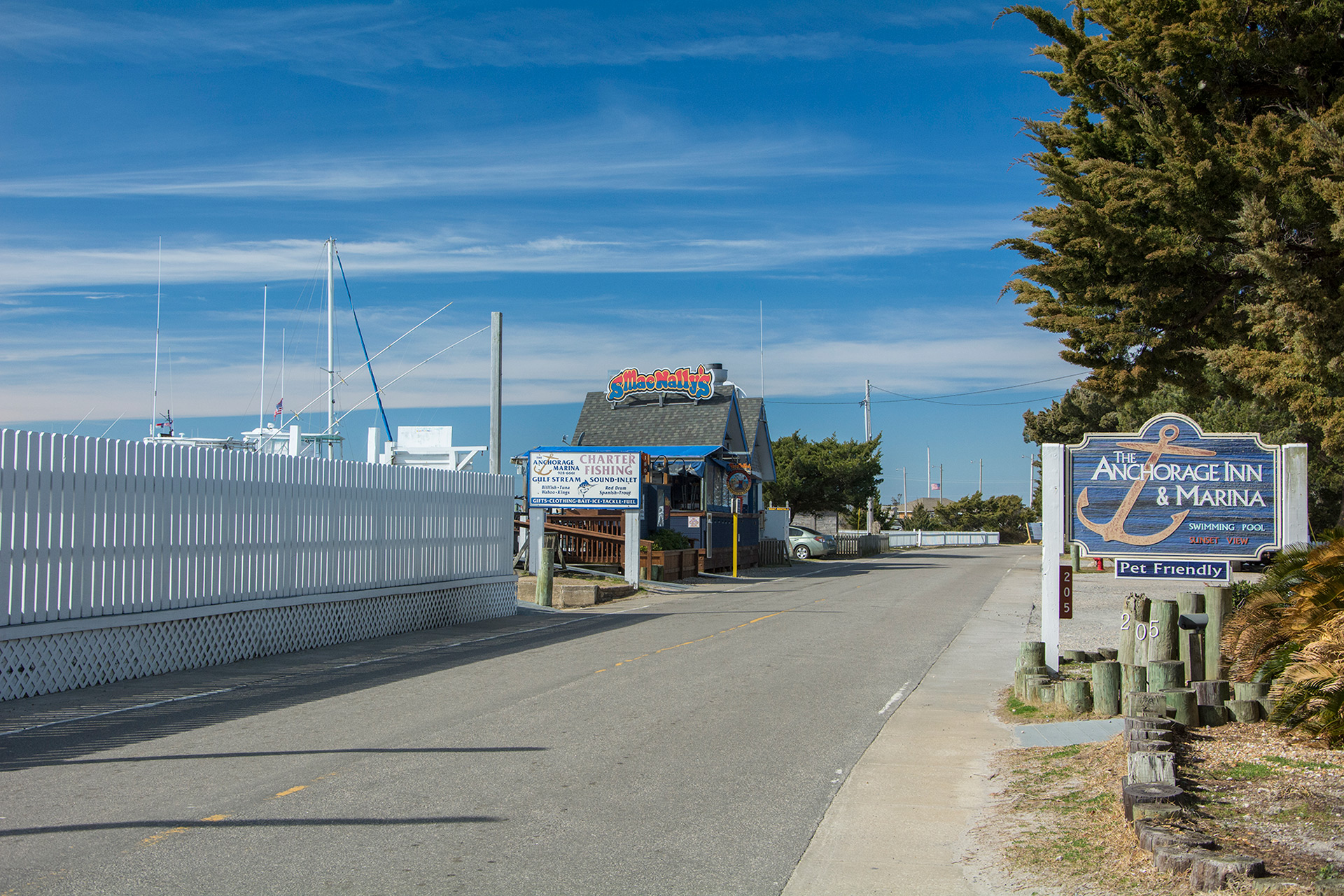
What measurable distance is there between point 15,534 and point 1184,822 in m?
10.5

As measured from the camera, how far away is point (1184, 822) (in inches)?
224

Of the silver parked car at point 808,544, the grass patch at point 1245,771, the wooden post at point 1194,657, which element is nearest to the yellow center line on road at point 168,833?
the grass patch at point 1245,771

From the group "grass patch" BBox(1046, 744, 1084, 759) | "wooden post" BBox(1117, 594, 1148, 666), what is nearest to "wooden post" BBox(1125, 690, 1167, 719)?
"grass patch" BBox(1046, 744, 1084, 759)

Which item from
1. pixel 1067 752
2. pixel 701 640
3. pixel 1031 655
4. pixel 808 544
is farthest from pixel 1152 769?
pixel 808 544

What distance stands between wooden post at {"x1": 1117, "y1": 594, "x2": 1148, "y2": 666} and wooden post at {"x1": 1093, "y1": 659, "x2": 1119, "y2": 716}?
34.8 inches

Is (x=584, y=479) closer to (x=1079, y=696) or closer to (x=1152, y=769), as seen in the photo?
(x=1079, y=696)

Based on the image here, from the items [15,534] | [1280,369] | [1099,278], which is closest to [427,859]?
[15,534]

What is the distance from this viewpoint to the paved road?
560 cm

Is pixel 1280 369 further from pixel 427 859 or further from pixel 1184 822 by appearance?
pixel 427 859

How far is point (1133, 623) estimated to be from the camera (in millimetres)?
10500

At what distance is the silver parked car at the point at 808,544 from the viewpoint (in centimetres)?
5297

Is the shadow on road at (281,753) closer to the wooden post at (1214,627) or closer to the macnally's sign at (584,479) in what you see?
the wooden post at (1214,627)

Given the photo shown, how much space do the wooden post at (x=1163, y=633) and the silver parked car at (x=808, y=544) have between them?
4212 centimetres

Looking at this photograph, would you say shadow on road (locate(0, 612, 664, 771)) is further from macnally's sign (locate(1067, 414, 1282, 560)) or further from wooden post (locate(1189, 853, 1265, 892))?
macnally's sign (locate(1067, 414, 1282, 560))
